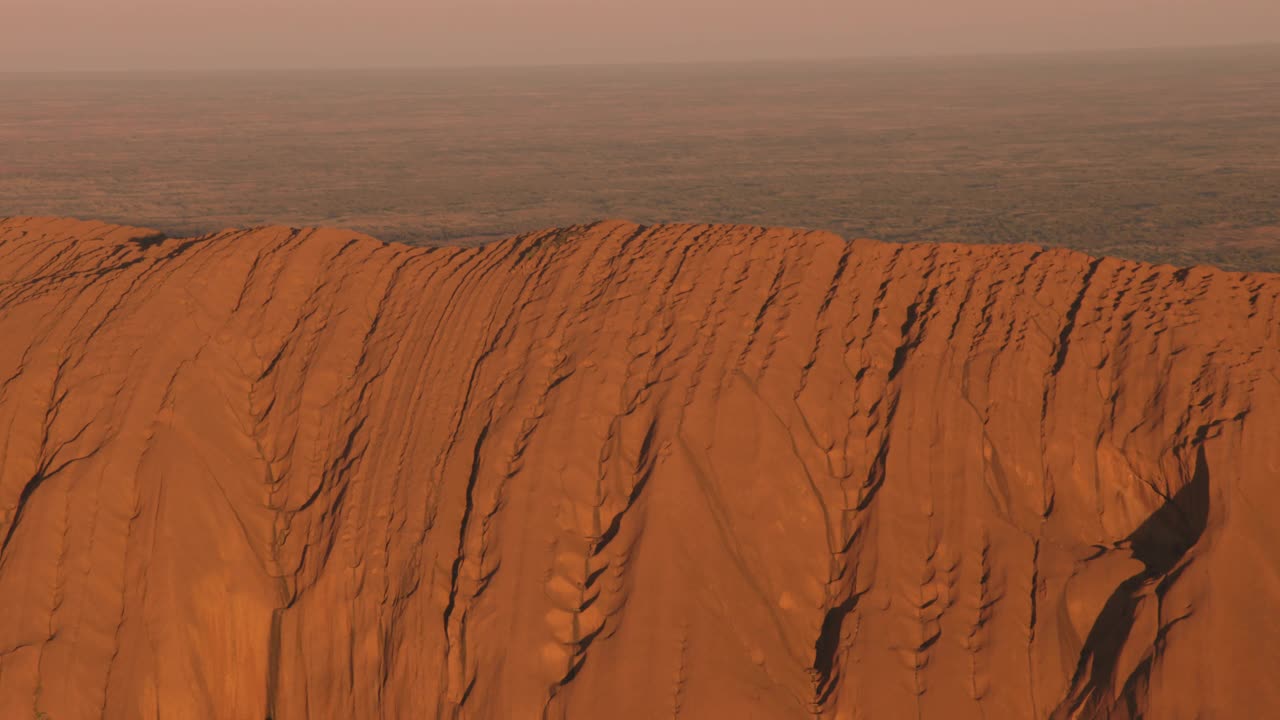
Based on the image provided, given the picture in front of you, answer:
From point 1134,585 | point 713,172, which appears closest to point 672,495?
point 1134,585

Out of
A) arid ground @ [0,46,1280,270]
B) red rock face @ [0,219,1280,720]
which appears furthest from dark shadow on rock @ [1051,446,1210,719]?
arid ground @ [0,46,1280,270]

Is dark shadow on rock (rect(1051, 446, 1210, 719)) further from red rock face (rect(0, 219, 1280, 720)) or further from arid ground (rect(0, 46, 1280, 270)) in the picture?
arid ground (rect(0, 46, 1280, 270))

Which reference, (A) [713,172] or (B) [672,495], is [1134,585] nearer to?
(B) [672,495]

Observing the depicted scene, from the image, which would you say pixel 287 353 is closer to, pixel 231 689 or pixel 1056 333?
pixel 231 689

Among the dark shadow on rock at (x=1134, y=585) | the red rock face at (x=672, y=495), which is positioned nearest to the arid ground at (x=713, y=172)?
the red rock face at (x=672, y=495)

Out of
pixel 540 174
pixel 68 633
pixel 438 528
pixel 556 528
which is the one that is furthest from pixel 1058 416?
pixel 540 174

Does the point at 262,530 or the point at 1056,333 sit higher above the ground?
the point at 1056,333
